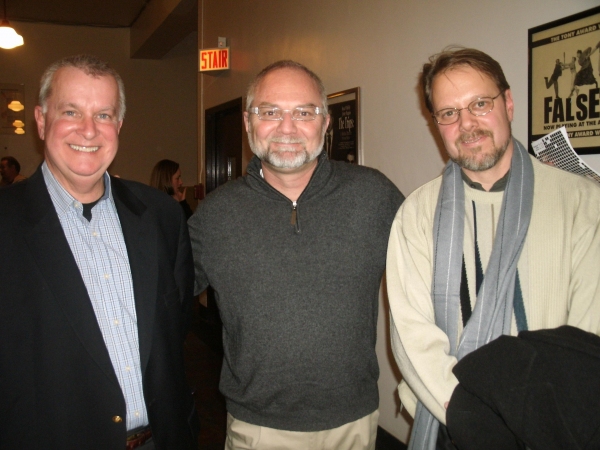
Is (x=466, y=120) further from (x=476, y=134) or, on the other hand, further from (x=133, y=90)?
(x=133, y=90)

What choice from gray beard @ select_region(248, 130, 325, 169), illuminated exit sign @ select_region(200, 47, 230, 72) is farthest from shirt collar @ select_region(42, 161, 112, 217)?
illuminated exit sign @ select_region(200, 47, 230, 72)

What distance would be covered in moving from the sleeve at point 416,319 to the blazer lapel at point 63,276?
86 cm

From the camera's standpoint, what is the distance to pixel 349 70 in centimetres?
306

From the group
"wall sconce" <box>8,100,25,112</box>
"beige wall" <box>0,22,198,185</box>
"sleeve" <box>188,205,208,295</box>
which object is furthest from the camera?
"beige wall" <box>0,22,198,185</box>

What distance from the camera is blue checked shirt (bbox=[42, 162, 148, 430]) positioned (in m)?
1.46

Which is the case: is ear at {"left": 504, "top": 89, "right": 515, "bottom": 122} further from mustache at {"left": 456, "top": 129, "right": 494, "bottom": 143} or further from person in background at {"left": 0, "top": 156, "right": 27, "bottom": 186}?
person in background at {"left": 0, "top": 156, "right": 27, "bottom": 186}

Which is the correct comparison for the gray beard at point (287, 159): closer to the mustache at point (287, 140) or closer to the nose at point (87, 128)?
the mustache at point (287, 140)

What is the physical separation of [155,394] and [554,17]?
6.37 feet

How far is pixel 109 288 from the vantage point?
1.49 meters

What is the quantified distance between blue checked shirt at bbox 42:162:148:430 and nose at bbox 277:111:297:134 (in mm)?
704

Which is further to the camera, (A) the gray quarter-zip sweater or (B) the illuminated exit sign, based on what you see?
(B) the illuminated exit sign

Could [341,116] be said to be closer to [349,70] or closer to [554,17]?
[349,70]

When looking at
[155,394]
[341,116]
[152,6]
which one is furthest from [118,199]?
[152,6]

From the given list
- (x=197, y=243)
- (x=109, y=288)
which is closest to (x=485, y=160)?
(x=197, y=243)
